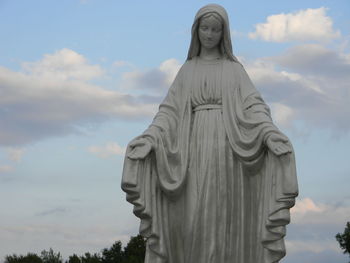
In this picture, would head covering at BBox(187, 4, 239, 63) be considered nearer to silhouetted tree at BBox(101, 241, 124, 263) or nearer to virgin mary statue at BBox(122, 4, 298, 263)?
virgin mary statue at BBox(122, 4, 298, 263)

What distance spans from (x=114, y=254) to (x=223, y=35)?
1288 inches

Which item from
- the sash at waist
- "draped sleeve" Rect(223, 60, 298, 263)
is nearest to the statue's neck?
"draped sleeve" Rect(223, 60, 298, 263)

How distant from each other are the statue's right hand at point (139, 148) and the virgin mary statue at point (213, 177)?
2cm

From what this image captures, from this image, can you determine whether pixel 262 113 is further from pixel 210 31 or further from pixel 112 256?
pixel 112 256

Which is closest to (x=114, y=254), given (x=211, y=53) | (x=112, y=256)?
(x=112, y=256)

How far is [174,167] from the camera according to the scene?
1457 cm

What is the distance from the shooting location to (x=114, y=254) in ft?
153

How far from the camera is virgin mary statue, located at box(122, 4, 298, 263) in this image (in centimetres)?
1402

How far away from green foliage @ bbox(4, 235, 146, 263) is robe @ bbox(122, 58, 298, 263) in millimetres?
28715

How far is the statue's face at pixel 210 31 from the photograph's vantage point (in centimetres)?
1512

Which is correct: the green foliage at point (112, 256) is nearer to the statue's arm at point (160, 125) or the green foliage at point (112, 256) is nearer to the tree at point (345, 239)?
the tree at point (345, 239)

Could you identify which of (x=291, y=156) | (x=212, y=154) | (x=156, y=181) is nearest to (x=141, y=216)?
(x=156, y=181)

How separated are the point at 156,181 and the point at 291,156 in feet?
7.24

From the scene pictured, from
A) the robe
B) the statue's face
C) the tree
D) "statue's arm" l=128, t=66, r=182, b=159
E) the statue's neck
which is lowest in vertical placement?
the robe
